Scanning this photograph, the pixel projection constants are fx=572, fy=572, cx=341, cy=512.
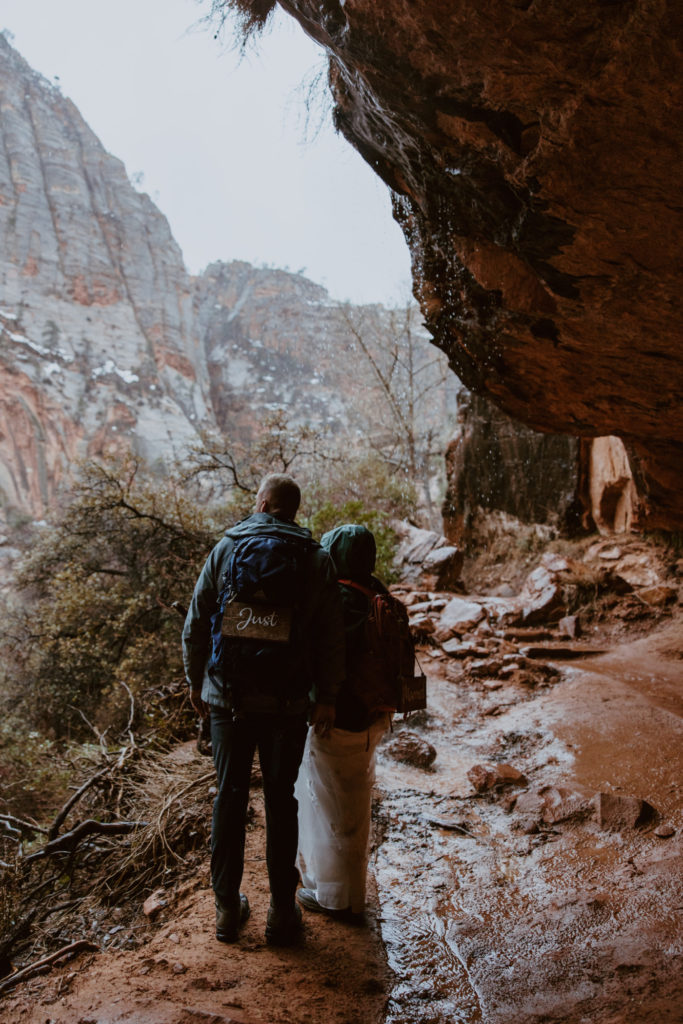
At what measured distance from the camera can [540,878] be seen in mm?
2625

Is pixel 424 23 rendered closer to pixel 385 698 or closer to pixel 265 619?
pixel 265 619

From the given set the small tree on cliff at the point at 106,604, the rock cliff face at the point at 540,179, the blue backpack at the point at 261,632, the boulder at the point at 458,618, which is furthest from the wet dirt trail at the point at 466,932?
the small tree on cliff at the point at 106,604

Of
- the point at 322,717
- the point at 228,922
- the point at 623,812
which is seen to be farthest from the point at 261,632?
the point at 623,812

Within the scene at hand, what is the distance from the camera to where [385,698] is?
91.3 inches

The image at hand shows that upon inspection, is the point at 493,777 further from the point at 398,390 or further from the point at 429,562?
the point at 398,390

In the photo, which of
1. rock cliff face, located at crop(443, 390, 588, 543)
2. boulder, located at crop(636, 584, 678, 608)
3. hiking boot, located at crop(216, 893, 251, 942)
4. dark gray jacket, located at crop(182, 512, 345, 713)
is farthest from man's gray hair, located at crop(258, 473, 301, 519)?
rock cliff face, located at crop(443, 390, 588, 543)

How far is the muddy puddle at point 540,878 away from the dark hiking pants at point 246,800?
539 mm

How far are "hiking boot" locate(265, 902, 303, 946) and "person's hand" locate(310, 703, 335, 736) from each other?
0.63m

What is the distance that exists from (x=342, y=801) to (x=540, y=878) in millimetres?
1123

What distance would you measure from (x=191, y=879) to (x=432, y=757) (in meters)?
2.05

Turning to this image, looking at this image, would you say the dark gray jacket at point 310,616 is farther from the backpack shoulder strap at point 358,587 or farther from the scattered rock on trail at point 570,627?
the scattered rock on trail at point 570,627

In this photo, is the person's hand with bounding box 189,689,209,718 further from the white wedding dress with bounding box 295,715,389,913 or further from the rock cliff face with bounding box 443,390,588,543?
the rock cliff face with bounding box 443,390,588,543

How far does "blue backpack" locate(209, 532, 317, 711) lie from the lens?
1.98 metres

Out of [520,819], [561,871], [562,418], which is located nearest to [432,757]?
[520,819]
